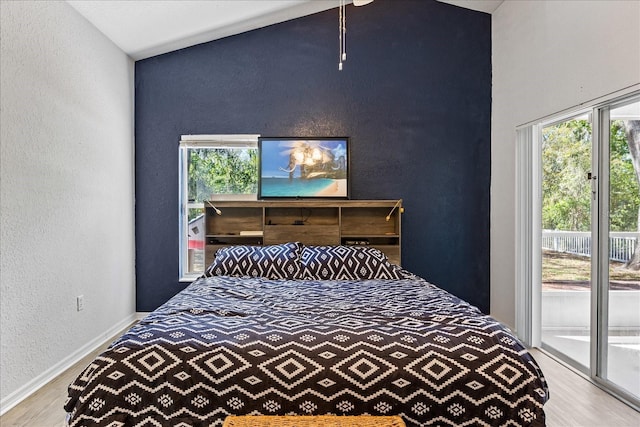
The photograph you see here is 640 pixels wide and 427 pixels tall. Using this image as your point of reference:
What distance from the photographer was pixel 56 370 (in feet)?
10.1

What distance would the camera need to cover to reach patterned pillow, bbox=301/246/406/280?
11.6 feet

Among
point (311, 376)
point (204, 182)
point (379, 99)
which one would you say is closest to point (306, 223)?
point (204, 182)

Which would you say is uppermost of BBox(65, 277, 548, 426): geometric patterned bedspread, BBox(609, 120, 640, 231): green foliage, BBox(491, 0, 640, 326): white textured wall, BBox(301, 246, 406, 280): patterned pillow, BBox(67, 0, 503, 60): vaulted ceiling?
BBox(67, 0, 503, 60): vaulted ceiling

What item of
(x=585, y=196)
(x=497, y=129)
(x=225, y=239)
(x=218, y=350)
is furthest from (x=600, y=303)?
(x=225, y=239)

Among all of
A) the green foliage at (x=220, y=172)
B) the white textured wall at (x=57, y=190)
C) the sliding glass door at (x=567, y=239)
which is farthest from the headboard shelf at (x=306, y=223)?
the sliding glass door at (x=567, y=239)

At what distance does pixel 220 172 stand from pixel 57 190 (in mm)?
1660

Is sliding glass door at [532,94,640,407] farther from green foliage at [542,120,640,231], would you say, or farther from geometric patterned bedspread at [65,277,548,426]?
geometric patterned bedspread at [65,277,548,426]

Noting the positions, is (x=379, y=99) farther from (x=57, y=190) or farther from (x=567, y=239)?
(x=57, y=190)

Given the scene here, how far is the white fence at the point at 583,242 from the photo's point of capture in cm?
276

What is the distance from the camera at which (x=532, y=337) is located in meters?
3.78

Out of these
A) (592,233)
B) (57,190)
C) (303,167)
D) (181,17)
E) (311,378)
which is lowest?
(311,378)

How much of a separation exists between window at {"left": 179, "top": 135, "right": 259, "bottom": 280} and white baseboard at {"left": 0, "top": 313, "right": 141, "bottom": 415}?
2.84ft

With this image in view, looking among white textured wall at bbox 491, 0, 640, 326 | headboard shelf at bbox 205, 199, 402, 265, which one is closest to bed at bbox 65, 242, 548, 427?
white textured wall at bbox 491, 0, 640, 326

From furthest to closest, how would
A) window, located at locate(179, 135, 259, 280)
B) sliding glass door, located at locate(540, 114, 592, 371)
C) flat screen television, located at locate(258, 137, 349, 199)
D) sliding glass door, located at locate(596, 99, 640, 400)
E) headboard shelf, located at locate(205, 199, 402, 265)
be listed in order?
window, located at locate(179, 135, 259, 280) < flat screen television, located at locate(258, 137, 349, 199) < headboard shelf, located at locate(205, 199, 402, 265) < sliding glass door, located at locate(540, 114, 592, 371) < sliding glass door, located at locate(596, 99, 640, 400)
